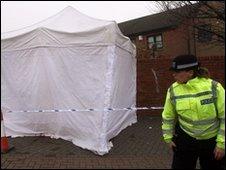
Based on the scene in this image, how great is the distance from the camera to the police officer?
4.47 meters

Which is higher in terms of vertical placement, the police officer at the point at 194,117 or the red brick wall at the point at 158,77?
the police officer at the point at 194,117

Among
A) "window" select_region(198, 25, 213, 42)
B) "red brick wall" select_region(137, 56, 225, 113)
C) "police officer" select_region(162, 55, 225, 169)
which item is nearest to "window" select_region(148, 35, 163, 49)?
"window" select_region(198, 25, 213, 42)

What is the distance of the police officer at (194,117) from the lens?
447 cm

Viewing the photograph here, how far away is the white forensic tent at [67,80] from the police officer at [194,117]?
4.01 metres

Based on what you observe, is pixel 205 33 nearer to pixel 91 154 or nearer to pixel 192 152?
pixel 91 154

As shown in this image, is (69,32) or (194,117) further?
(69,32)

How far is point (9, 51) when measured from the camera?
10570 mm

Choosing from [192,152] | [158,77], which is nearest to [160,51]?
[158,77]

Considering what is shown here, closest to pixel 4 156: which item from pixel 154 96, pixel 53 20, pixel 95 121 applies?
pixel 95 121

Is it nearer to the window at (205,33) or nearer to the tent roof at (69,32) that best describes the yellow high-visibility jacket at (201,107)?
the tent roof at (69,32)

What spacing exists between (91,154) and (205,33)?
15.3 meters

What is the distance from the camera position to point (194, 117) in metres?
4.53

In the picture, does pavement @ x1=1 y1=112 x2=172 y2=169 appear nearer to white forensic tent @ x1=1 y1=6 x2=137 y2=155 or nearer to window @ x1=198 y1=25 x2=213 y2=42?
white forensic tent @ x1=1 y1=6 x2=137 y2=155

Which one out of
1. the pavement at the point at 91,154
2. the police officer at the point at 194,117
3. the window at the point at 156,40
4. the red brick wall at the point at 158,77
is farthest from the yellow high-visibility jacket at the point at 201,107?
the window at the point at 156,40
